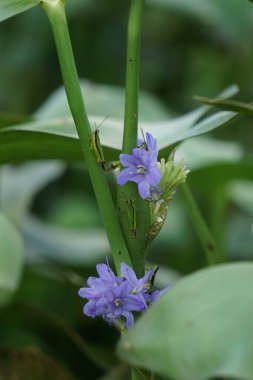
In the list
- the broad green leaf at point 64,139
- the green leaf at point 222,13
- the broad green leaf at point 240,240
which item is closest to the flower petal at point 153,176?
the broad green leaf at point 64,139

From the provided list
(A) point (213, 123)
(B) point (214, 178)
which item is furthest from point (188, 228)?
(A) point (213, 123)

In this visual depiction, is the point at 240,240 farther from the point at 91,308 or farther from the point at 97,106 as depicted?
the point at 91,308

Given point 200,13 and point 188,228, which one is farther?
point 200,13

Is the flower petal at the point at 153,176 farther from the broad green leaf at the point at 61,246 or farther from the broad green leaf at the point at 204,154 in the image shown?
the broad green leaf at the point at 61,246

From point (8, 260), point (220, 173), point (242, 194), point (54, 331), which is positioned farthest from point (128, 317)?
point (242, 194)

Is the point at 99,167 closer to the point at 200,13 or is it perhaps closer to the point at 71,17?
the point at 200,13
